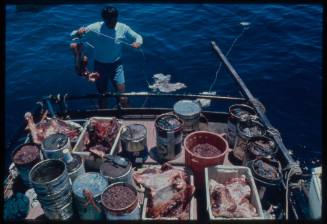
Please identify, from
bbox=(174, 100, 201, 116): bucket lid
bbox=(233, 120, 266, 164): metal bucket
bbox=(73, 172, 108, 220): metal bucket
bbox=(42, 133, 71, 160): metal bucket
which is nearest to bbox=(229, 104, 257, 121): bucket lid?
bbox=(233, 120, 266, 164): metal bucket

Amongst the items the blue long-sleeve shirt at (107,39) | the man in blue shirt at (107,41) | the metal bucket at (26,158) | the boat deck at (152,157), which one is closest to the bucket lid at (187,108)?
the boat deck at (152,157)

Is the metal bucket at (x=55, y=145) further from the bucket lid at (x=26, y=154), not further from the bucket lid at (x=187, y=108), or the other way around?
the bucket lid at (x=187, y=108)

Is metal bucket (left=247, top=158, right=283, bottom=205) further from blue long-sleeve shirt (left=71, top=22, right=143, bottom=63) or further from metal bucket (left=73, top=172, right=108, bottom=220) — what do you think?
blue long-sleeve shirt (left=71, top=22, right=143, bottom=63)

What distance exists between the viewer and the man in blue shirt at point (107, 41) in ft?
33.1

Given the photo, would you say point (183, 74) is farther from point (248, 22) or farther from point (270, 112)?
point (248, 22)

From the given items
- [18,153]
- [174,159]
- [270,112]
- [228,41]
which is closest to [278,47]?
[228,41]

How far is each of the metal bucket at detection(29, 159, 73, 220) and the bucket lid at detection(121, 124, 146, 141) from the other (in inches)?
69.2

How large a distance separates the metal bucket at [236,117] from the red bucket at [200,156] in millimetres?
870

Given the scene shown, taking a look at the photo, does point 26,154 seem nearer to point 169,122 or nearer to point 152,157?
point 152,157

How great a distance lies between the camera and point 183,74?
55.3 ft

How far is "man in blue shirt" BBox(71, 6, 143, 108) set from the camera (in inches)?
397

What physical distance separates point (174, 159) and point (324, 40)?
5.36 m

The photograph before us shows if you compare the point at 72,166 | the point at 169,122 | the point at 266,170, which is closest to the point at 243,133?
the point at 266,170

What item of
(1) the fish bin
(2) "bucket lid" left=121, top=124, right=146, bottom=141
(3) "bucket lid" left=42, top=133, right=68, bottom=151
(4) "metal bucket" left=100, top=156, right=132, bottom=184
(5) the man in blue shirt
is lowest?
(1) the fish bin
